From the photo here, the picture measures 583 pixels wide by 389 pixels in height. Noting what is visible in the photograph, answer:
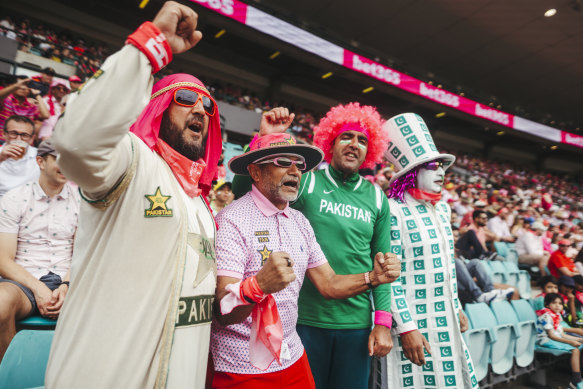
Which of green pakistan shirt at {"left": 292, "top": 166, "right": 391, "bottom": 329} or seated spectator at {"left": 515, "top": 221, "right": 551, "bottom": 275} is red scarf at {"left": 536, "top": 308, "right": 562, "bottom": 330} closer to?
seated spectator at {"left": 515, "top": 221, "right": 551, "bottom": 275}

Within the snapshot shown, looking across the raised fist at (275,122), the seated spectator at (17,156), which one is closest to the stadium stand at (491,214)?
the raised fist at (275,122)

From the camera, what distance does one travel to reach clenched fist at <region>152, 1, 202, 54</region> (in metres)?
0.94

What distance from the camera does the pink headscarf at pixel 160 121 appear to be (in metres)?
1.24

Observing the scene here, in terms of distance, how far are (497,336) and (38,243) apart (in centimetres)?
433

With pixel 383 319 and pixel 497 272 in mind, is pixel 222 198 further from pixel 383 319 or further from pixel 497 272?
pixel 497 272

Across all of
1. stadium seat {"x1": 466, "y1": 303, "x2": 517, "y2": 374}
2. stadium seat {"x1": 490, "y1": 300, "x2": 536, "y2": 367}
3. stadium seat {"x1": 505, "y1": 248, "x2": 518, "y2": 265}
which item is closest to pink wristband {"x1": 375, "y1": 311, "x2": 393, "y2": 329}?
stadium seat {"x1": 466, "y1": 303, "x2": 517, "y2": 374}

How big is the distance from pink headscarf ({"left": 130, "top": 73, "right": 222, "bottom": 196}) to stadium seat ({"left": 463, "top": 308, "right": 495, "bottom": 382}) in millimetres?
2946

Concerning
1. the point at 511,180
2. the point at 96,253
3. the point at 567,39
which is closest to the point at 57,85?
the point at 96,253

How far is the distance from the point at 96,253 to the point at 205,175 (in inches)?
22.2

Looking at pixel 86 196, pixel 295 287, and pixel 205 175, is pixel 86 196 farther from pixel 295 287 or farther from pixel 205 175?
pixel 295 287

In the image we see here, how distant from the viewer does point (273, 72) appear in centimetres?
1600

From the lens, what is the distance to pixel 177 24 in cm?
97

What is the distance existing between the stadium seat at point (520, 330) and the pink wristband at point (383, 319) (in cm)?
267

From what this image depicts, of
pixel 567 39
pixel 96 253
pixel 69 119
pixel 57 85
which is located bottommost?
pixel 96 253
